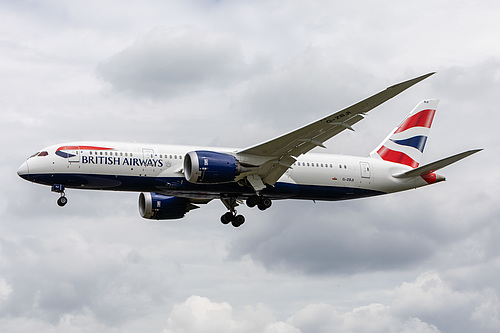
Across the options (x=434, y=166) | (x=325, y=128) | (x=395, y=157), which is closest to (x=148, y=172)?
(x=325, y=128)

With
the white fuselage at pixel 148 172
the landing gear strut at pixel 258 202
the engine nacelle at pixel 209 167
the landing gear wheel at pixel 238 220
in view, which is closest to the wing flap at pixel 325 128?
the engine nacelle at pixel 209 167

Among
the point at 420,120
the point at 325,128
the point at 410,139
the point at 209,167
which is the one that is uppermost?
the point at 420,120

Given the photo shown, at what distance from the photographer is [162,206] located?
54.8 m

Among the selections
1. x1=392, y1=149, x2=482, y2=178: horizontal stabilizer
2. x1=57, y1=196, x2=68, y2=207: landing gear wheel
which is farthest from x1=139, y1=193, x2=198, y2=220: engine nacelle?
x1=392, y1=149, x2=482, y2=178: horizontal stabilizer

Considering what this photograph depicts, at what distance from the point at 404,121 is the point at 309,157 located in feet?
33.7

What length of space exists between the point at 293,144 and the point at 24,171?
15.2 meters

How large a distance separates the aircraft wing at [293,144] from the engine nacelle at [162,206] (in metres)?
9.09

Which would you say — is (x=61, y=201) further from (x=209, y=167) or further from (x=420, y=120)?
(x=420, y=120)

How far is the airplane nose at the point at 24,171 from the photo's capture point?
44.7 metres

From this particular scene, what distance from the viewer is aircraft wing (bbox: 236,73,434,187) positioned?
136 feet

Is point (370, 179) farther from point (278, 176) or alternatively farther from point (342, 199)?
point (278, 176)

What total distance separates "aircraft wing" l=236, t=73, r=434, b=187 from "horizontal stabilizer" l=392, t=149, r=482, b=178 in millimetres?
6495

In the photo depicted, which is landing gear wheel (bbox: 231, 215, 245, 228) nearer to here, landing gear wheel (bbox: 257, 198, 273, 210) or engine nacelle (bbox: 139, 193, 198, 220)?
landing gear wheel (bbox: 257, 198, 273, 210)

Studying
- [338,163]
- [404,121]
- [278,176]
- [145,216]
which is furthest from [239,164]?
[404,121]
